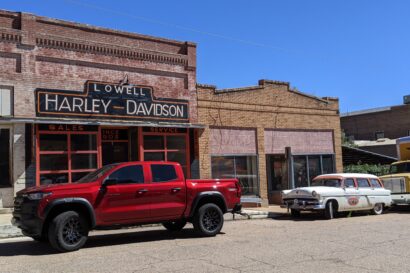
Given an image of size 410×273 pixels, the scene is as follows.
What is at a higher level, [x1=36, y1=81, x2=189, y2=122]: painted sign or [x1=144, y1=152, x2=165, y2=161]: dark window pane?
[x1=36, y1=81, x2=189, y2=122]: painted sign

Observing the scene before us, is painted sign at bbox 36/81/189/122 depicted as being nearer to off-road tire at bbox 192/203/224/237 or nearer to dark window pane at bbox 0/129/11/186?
dark window pane at bbox 0/129/11/186

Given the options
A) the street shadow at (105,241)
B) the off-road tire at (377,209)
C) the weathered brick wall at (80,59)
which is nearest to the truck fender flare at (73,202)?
the street shadow at (105,241)

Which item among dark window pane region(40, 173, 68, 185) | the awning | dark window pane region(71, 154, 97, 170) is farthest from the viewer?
dark window pane region(71, 154, 97, 170)

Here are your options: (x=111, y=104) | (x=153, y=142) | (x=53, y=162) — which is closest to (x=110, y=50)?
(x=111, y=104)

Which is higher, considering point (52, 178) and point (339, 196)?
point (52, 178)

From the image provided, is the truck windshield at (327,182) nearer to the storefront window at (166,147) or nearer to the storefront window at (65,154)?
the storefront window at (166,147)

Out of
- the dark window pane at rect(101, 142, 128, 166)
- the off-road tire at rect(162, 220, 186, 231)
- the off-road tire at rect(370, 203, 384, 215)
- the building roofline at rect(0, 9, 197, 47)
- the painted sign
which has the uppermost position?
the building roofline at rect(0, 9, 197, 47)

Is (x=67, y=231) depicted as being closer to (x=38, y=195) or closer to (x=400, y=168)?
(x=38, y=195)

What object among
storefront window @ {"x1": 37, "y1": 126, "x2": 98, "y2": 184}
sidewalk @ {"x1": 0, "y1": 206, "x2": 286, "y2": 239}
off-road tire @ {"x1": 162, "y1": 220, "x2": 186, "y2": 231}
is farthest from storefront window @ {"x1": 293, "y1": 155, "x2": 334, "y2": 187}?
off-road tire @ {"x1": 162, "y1": 220, "x2": 186, "y2": 231}

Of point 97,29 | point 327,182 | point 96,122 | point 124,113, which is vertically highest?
point 97,29

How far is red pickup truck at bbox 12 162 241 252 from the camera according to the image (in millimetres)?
9672

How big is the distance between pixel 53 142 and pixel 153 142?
4.04 metres

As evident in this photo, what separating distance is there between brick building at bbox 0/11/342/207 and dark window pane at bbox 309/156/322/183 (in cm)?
13

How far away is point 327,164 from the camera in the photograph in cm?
2525
